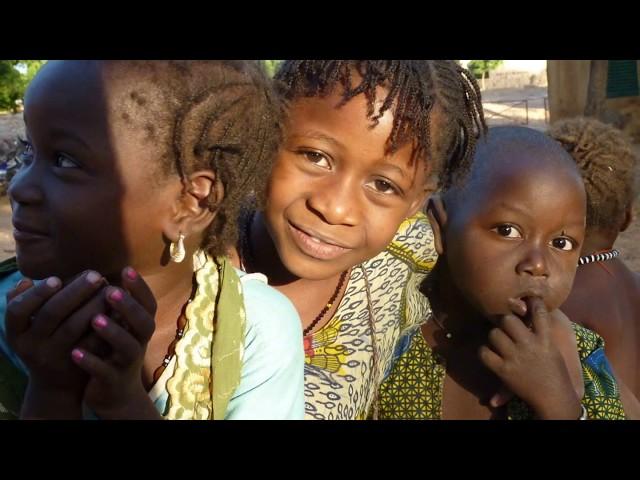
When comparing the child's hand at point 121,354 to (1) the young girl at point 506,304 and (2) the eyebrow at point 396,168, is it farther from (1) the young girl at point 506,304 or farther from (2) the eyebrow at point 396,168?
Result: (1) the young girl at point 506,304

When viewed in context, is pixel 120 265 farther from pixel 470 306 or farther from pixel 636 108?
pixel 636 108

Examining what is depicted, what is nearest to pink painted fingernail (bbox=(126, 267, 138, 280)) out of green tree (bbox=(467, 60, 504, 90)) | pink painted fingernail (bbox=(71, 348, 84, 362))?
pink painted fingernail (bbox=(71, 348, 84, 362))

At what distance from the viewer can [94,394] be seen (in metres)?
0.93

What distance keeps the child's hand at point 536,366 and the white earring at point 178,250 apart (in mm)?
838

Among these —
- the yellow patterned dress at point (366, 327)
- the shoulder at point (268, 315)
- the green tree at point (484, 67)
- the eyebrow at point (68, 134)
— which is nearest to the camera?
the eyebrow at point (68, 134)

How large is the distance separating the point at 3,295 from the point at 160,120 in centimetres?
43

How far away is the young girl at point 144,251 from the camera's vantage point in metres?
0.92

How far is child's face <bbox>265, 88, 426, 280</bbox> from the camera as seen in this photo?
137 cm

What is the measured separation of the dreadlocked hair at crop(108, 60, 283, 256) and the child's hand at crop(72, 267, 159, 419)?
0.30 metres

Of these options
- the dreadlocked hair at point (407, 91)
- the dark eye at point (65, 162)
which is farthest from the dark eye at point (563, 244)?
the dark eye at point (65, 162)

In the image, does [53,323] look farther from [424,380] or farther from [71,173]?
[424,380]

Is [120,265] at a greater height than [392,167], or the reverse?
[392,167]

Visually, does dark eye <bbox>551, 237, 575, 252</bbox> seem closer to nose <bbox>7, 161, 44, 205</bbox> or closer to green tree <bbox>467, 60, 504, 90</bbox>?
nose <bbox>7, 161, 44, 205</bbox>
